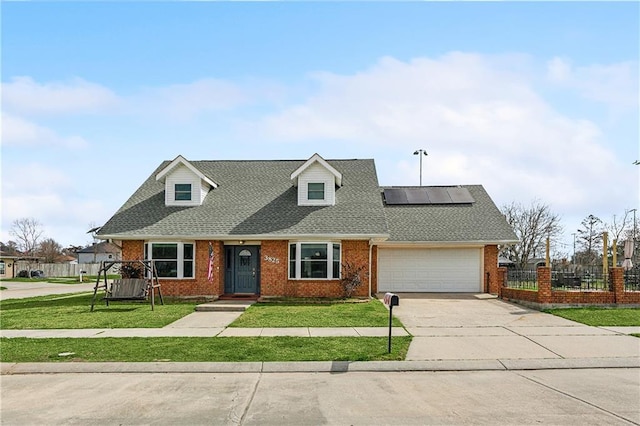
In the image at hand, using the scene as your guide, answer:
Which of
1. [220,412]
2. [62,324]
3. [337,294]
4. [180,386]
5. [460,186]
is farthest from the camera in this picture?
[460,186]

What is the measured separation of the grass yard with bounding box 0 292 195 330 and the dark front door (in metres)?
2.46

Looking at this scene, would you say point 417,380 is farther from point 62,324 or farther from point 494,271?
point 494,271

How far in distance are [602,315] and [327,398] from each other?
11320mm

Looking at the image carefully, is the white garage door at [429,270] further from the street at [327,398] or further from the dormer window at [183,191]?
the street at [327,398]

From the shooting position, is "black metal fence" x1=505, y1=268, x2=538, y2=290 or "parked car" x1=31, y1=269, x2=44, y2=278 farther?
"parked car" x1=31, y1=269, x2=44, y2=278

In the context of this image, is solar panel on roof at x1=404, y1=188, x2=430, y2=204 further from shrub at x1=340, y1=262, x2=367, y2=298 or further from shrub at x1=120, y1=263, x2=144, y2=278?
shrub at x1=120, y1=263, x2=144, y2=278

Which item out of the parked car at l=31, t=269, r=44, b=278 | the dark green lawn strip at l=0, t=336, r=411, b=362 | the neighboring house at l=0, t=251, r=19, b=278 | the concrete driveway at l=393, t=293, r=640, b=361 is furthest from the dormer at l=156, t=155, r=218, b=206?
the neighboring house at l=0, t=251, r=19, b=278

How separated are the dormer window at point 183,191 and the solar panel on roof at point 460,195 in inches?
525

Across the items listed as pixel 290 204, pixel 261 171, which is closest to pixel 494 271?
pixel 290 204

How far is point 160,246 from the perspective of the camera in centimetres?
1953

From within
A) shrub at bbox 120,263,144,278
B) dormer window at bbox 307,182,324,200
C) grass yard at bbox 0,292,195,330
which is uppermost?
dormer window at bbox 307,182,324,200

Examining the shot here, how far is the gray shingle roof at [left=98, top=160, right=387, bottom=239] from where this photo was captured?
62.5 ft

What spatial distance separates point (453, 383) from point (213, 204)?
15421 mm

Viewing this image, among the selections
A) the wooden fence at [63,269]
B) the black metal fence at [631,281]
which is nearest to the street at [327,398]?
the black metal fence at [631,281]
